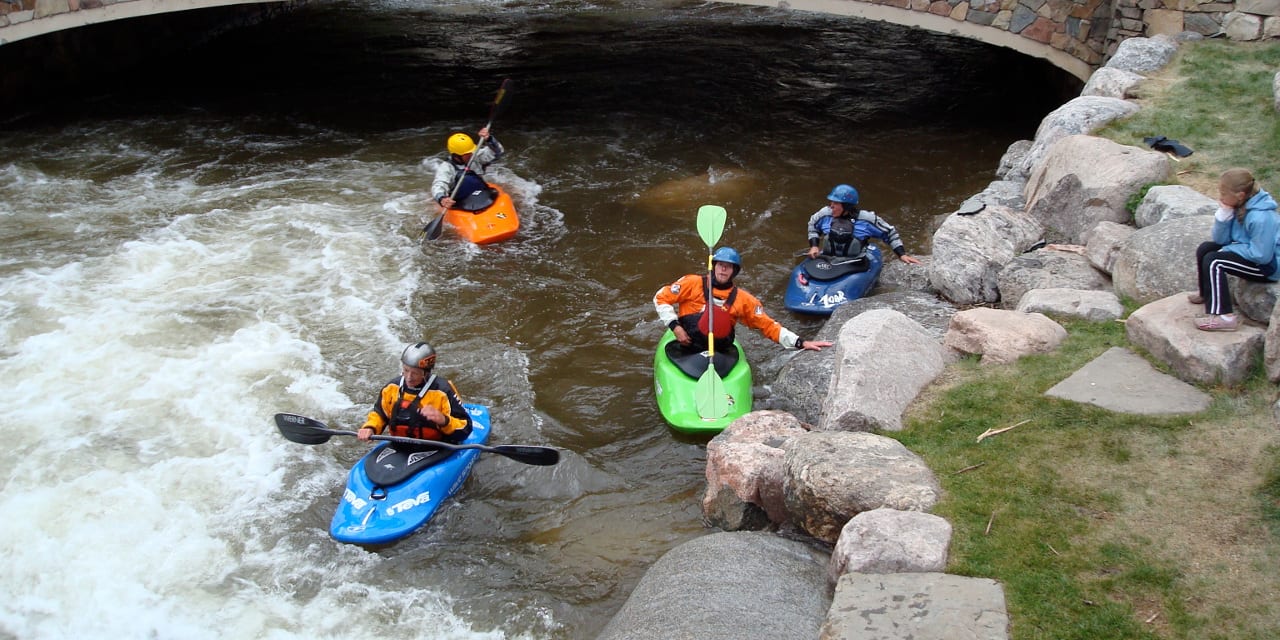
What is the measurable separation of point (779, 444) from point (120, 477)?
170 inches

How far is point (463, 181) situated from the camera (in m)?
10.0

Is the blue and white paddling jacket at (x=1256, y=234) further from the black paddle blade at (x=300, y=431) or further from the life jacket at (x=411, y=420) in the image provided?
the black paddle blade at (x=300, y=431)

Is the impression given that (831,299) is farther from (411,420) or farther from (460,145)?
(460,145)

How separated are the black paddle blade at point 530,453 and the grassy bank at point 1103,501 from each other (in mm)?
2112

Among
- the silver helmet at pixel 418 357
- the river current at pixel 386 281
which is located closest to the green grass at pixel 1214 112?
the river current at pixel 386 281

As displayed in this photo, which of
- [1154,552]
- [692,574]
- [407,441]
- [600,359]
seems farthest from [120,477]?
[1154,552]

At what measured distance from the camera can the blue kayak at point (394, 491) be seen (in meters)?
5.77

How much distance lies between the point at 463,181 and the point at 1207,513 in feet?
24.6

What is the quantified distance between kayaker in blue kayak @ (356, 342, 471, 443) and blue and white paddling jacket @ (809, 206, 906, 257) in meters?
3.81

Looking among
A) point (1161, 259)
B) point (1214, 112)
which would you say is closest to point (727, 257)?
point (1161, 259)

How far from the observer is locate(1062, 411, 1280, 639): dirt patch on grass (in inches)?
150

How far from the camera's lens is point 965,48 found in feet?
57.2

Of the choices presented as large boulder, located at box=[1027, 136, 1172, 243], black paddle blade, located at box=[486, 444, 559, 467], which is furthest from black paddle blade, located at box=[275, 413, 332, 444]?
large boulder, located at box=[1027, 136, 1172, 243]

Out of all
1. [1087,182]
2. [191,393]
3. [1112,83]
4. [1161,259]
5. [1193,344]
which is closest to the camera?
[1193,344]
